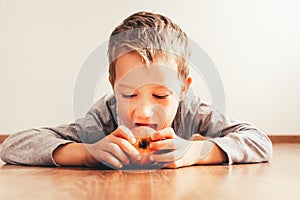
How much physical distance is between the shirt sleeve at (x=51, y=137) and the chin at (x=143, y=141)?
163mm

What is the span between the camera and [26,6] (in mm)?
2354

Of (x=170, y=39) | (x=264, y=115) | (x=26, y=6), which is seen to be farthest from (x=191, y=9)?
(x=170, y=39)

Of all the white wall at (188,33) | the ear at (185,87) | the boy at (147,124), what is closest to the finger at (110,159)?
the boy at (147,124)

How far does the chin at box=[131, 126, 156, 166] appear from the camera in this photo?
88cm

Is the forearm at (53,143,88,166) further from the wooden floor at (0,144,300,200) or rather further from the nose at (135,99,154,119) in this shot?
the nose at (135,99,154,119)

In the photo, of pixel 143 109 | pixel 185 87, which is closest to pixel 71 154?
pixel 143 109

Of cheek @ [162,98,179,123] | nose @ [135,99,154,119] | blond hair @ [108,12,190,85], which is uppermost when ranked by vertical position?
blond hair @ [108,12,190,85]

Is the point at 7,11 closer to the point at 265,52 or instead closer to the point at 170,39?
the point at 265,52

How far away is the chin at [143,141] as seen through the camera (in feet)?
2.88

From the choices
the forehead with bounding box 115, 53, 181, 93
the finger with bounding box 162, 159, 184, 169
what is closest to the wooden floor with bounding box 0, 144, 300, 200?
the finger with bounding box 162, 159, 184, 169

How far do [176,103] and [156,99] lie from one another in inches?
3.5

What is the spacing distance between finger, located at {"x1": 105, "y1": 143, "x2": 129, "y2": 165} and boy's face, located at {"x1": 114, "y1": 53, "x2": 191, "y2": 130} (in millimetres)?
66

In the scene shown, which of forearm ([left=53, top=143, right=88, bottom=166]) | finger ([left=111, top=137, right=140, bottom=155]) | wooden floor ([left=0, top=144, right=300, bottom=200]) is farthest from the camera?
forearm ([left=53, top=143, right=88, bottom=166])

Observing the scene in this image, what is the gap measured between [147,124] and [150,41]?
0.19 meters
